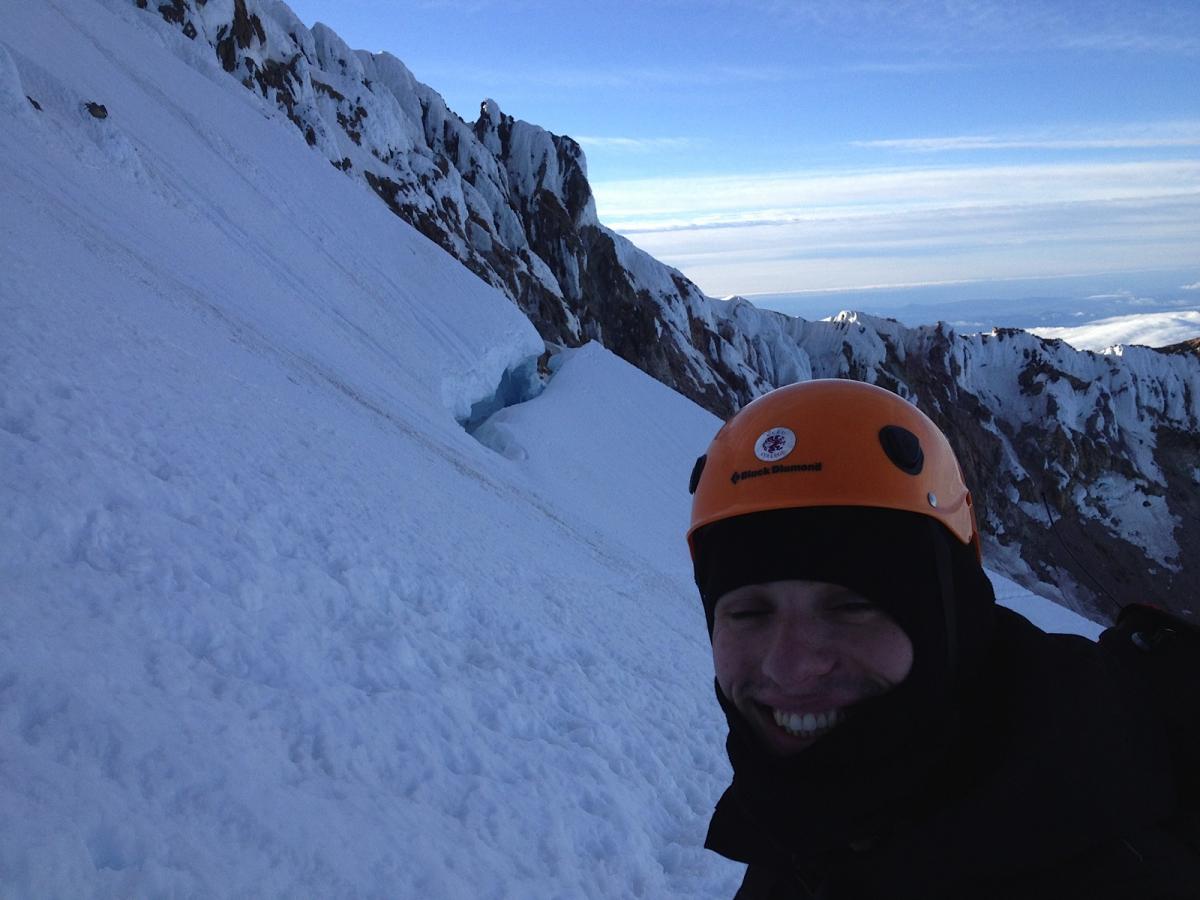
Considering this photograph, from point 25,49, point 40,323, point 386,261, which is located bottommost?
point 40,323

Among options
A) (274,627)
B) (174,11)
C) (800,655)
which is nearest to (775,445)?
(800,655)

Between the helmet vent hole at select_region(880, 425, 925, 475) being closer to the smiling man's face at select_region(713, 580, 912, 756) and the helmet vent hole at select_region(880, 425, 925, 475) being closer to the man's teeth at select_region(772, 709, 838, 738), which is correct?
the smiling man's face at select_region(713, 580, 912, 756)

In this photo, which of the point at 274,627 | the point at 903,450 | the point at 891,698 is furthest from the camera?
the point at 274,627

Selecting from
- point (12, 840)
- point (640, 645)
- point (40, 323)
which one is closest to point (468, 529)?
point (640, 645)

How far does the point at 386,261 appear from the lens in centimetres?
2381

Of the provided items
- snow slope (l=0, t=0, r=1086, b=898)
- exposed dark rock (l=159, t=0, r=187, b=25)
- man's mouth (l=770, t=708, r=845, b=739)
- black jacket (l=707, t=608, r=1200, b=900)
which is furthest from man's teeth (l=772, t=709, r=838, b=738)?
exposed dark rock (l=159, t=0, r=187, b=25)

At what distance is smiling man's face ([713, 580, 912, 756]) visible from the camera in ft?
5.93

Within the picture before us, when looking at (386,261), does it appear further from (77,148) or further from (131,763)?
(131,763)

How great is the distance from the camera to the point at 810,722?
1.84m

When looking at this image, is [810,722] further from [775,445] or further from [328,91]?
[328,91]

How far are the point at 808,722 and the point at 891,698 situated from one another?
8.0 inches

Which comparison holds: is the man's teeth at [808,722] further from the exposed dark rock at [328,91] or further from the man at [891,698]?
the exposed dark rock at [328,91]

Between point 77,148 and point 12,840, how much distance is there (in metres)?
17.1

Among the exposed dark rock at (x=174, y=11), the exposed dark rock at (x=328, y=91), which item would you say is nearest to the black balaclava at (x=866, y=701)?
the exposed dark rock at (x=174, y=11)
